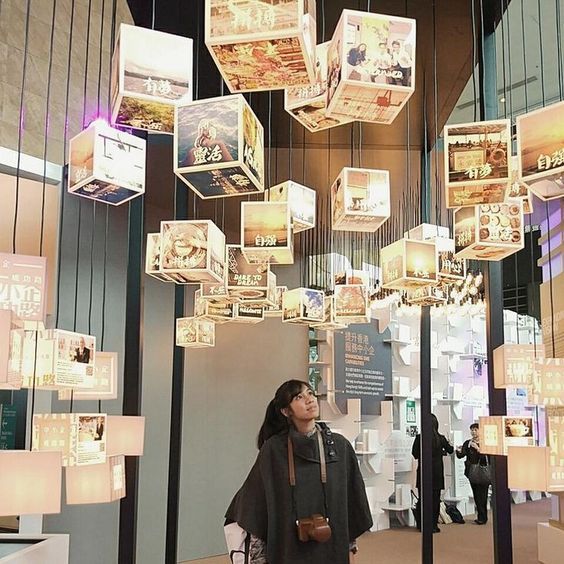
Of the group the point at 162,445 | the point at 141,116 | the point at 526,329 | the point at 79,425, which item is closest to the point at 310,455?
the point at 79,425

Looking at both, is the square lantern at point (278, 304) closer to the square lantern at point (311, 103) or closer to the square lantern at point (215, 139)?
the square lantern at point (311, 103)

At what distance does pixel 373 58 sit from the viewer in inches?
91.0

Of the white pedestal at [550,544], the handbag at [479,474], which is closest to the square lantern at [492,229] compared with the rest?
the white pedestal at [550,544]

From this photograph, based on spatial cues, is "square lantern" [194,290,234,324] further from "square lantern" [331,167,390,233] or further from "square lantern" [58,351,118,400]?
"square lantern" [331,167,390,233]

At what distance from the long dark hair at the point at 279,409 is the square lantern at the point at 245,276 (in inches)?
50.4

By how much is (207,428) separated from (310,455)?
5.98 meters

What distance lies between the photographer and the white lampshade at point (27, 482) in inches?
100.0

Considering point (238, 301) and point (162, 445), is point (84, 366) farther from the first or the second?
point (162, 445)

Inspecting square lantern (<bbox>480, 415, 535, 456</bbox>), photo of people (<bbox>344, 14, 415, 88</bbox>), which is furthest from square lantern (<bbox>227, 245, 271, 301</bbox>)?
photo of people (<bbox>344, 14, 415, 88</bbox>)

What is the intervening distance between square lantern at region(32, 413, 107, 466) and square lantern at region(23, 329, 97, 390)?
16 cm

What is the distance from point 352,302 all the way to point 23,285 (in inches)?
120

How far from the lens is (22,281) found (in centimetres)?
304

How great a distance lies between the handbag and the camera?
1134 centimetres

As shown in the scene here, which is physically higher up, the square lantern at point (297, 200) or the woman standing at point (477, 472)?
the square lantern at point (297, 200)
